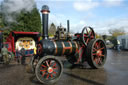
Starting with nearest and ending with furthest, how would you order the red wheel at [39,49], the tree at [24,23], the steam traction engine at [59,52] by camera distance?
1. the steam traction engine at [59,52]
2. the red wheel at [39,49]
3. the tree at [24,23]

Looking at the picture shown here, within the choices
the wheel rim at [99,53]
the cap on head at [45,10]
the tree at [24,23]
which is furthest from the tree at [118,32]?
the cap on head at [45,10]

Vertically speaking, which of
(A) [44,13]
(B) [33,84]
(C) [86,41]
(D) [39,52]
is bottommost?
(B) [33,84]

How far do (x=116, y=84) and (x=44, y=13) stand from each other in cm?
316

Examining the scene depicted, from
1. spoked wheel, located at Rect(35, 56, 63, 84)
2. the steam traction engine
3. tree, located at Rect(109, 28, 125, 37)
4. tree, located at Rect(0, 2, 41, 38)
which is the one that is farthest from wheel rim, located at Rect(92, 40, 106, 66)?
tree, located at Rect(109, 28, 125, 37)

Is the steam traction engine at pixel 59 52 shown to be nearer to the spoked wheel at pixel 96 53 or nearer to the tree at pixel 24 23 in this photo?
the spoked wheel at pixel 96 53

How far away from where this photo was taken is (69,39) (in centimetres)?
513

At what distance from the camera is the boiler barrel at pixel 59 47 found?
4.14 metres

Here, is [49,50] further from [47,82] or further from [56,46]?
[47,82]

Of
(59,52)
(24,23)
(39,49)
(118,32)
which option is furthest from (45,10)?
(118,32)

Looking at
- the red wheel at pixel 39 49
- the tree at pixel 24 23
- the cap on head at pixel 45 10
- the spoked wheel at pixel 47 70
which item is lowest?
the spoked wheel at pixel 47 70

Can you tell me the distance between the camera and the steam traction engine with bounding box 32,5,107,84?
3859mm

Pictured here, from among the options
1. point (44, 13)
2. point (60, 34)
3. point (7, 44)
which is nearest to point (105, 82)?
point (60, 34)

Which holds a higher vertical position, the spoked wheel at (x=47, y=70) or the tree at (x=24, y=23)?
the tree at (x=24, y=23)

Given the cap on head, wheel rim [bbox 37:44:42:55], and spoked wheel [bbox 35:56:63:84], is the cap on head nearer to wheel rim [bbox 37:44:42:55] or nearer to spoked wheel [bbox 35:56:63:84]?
wheel rim [bbox 37:44:42:55]
